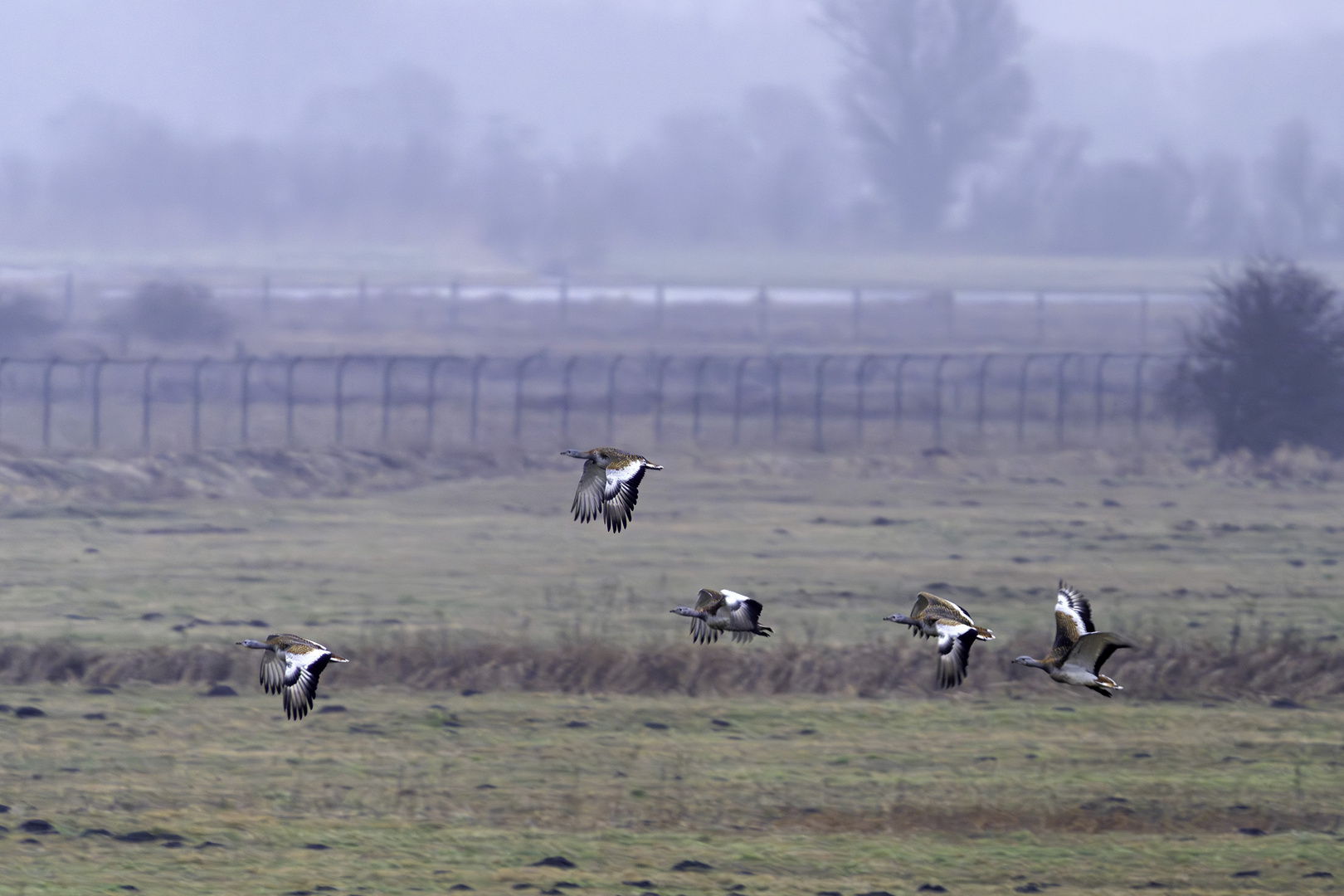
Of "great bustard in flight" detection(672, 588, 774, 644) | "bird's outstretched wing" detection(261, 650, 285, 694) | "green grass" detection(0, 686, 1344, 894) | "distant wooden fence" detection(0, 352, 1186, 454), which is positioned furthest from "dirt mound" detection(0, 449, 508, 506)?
"great bustard in flight" detection(672, 588, 774, 644)

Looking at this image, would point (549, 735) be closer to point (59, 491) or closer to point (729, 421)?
point (59, 491)

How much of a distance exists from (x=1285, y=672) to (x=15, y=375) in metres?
67.4

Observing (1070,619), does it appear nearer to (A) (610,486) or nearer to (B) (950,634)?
(B) (950,634)

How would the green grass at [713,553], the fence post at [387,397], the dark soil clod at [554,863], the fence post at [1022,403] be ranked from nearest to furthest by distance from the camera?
the dark soil clod at [554,863], the green grass at [713,553], the fence post at [387,397], the fence post at [1022,403]

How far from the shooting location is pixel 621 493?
13.3m

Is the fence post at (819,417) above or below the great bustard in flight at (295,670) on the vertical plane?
above

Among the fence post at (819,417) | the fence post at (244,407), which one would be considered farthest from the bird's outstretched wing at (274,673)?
the fence post at (244,407)

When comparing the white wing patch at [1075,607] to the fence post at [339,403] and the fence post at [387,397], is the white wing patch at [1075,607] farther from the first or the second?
the fence post at [339,403]

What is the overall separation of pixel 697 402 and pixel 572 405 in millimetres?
22352

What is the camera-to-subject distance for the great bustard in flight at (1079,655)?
37.7ft

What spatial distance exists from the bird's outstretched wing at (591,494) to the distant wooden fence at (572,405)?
47.2 meters

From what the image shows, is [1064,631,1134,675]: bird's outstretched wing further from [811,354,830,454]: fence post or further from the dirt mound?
[811,354,830,454]: fence post

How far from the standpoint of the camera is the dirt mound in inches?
2270

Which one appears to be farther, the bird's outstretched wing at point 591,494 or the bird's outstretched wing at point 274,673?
the bird's outstretched wing at point 591,494
